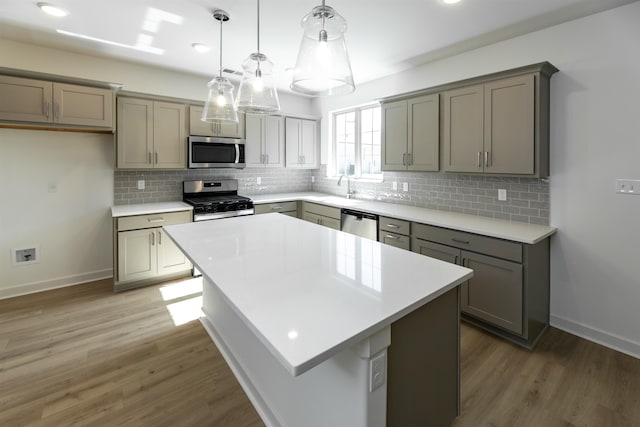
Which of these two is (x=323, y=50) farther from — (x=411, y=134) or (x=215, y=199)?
(x=215, y=199)

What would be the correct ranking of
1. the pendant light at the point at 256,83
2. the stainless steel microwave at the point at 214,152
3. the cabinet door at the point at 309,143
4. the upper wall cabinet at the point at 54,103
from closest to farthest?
the pendant light at the point at 256,83 < the upper wall cabinet at the point at 54,103 < the stainless steel microwave at the point at 214,152 < the cabinet door at the point at 309,143

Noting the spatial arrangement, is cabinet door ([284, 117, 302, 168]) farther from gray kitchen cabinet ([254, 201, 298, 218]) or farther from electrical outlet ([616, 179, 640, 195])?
electrical outlet ([616, 179, 640, 195])

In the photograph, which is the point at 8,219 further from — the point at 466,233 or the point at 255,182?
the point at 466,233

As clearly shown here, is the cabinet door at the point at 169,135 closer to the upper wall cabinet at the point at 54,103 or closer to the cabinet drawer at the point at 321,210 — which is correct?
Answer: the upper wall cabinet at the point at 54,103

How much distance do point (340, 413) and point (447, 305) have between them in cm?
70

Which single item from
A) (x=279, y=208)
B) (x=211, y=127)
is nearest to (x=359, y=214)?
(x=279, y=208)

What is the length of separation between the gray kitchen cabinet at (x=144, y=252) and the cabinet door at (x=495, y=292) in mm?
2896

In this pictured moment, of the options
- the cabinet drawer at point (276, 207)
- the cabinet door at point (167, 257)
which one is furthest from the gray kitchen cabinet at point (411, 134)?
the cabinet door at point (167, 257)

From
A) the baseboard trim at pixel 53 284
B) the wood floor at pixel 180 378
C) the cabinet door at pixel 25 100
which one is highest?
the cabinet door at pixel 25 100

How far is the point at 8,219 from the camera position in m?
3.33

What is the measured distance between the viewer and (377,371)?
1.13 m

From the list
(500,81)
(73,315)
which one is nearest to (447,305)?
(500,81)

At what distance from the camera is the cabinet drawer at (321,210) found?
13.3 ft

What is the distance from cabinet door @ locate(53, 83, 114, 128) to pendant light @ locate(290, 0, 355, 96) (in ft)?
9.47
